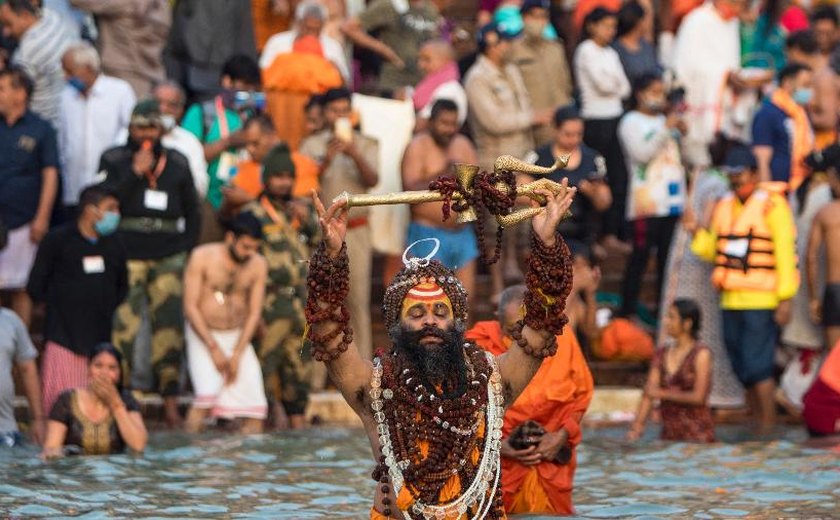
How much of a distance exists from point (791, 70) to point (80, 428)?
7.70 m

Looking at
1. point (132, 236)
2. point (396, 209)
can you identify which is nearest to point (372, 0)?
point (396, 209)

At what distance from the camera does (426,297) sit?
918cm

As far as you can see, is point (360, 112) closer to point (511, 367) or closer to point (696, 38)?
point (696, 38)

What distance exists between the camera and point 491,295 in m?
16.8

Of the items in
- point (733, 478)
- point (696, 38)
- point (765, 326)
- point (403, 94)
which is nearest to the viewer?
point (733, 478)

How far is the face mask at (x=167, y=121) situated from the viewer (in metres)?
15.3

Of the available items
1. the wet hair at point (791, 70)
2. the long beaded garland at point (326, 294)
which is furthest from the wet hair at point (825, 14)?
the long beaded garland at point (326, 294)

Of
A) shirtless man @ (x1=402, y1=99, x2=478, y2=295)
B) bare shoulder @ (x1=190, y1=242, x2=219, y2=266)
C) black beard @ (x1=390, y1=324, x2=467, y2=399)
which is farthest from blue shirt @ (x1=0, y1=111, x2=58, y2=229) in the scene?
black beard @ (x1=390, y1=324, x2=467, y2=399)

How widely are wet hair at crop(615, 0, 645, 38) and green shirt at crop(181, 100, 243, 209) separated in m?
3.86

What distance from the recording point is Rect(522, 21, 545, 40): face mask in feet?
58.3

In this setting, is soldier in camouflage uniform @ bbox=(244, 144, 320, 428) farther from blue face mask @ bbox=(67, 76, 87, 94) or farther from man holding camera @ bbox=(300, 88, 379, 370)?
blue face mask @ bbox=(67, 76, 87, 94)

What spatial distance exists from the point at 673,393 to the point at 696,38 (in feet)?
15.3

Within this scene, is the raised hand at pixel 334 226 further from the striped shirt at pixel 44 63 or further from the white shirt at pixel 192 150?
the striped shirt at pixel 44 63

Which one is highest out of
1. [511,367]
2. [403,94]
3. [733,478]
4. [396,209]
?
[403,94]
